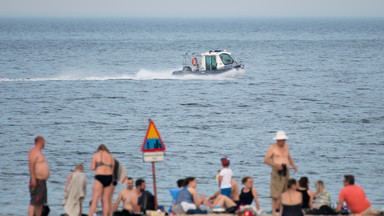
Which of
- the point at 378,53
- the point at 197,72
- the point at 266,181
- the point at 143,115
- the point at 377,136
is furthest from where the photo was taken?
the point at 378,53

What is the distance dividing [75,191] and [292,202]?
4.51 meters

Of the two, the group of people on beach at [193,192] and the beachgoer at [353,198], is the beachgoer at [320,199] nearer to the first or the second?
the group of people on beach at [193,192]

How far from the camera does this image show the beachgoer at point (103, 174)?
41.9ft

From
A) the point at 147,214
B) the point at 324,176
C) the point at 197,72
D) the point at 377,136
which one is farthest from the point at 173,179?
the point at 197,72

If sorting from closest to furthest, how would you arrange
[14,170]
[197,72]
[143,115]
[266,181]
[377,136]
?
[266,181]
[14,170]
[377,136]
[143,115]
[197,72]

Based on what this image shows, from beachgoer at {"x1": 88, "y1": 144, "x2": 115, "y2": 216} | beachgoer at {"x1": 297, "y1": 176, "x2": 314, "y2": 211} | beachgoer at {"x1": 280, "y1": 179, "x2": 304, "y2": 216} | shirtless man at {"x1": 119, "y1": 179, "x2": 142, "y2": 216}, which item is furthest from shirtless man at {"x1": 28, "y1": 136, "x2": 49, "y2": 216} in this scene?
beachgoer at {"x1": 297, "y1": 176, "x2": 314, "y2": 211}

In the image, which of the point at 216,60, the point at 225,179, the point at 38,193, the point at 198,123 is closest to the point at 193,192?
the point at 225,179

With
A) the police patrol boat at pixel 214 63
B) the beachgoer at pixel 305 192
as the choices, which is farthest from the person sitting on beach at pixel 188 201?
Answer: the police patrol boat at pixel 214 63

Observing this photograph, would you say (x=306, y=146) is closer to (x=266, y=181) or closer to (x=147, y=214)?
(x=266, y=181)

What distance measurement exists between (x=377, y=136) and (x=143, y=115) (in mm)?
14346

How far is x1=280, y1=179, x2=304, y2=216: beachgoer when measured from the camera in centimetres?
1235

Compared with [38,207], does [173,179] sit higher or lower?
lower

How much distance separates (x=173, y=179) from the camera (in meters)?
20.8

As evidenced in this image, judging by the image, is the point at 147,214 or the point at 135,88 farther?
the point at 135,88
